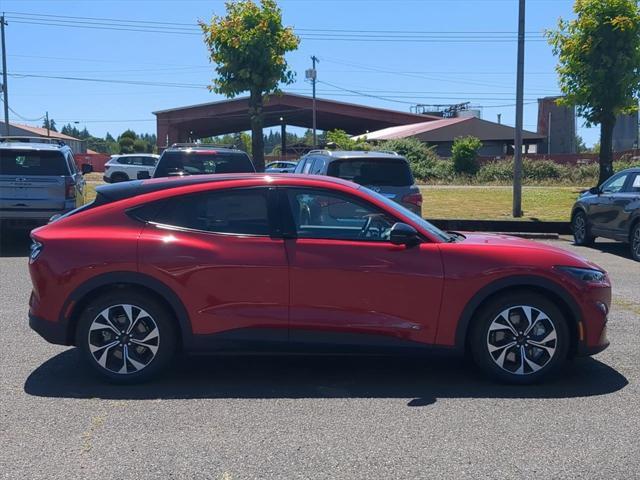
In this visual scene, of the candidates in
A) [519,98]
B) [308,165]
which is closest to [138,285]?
[308,165]

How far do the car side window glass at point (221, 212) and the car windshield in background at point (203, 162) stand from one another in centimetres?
696

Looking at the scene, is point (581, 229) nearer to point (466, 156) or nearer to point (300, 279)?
point (300, 279)

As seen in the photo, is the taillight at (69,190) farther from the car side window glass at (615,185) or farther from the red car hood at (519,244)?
the car side window glass at (615,185)

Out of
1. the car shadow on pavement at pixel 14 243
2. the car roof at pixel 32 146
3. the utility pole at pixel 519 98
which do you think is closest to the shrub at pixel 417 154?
the utility pole at pixel 519 98

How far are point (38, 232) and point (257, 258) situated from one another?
1767mm

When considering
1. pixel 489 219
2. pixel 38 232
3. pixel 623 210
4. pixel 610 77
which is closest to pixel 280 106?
pixel 610 77

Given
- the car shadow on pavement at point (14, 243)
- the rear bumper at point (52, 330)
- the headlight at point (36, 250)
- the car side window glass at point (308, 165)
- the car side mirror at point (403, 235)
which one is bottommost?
the car shadow on pavement at point (14, 243)

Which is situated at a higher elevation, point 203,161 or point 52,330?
point 203,161

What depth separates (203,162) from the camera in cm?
1273

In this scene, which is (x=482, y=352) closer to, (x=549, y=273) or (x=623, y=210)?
(x=549, y=273)

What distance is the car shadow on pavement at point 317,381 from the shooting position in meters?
5.32

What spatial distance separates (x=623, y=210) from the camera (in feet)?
42.3

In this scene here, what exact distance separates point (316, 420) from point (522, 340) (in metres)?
1.76

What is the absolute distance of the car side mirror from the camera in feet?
17.6
